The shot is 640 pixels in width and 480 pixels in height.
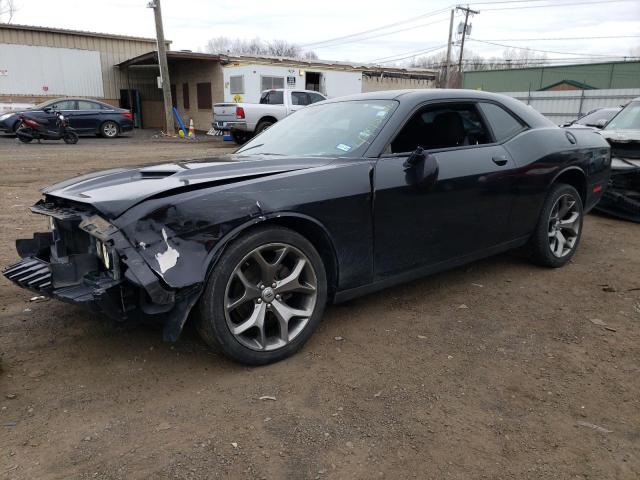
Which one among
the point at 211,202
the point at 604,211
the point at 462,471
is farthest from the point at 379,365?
Result: the point at 604,211

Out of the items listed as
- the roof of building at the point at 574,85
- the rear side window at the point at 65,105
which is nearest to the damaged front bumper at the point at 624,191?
the rear side window at the point at 65,105

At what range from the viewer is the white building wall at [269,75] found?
70.6 feet

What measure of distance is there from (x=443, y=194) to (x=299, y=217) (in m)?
1.20

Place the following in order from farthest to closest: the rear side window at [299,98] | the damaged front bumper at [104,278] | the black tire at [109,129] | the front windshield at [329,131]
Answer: the black tire at [109,129] < the rear side window at [299,98] < the front windshield at [329,131] < the damaged front bumper at [104,278]

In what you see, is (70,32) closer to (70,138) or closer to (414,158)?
(70,138)

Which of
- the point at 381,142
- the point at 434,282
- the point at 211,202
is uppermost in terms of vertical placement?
the point at 381,142

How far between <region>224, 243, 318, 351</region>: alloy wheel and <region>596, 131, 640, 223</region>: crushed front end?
5528 millimetres

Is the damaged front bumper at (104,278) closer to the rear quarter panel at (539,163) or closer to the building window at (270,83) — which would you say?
the rear quarter panel at (539,163)

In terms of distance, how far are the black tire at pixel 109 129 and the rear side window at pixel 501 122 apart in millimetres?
18570

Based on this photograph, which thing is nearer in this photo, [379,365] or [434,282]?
[379,365]


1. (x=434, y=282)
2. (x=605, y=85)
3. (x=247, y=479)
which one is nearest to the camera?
(x=247, y=479)

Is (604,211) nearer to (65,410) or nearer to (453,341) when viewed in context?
(453,341)

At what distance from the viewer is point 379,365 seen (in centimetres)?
294

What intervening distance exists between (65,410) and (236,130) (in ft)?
49.0
